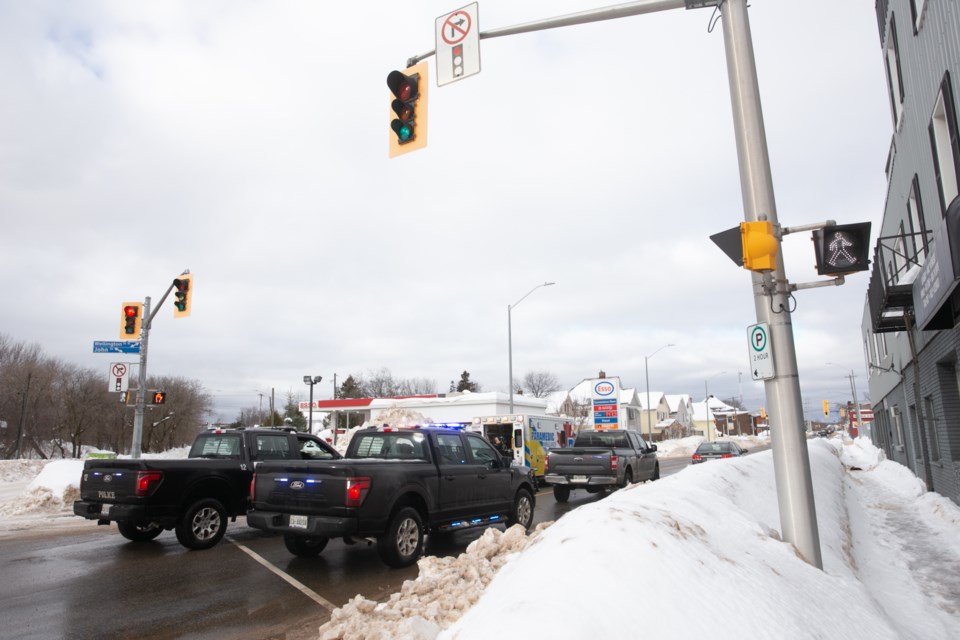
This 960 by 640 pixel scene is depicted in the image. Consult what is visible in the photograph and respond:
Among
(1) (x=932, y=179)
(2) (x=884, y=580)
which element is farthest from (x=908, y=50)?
(2) (x=884, y=580)

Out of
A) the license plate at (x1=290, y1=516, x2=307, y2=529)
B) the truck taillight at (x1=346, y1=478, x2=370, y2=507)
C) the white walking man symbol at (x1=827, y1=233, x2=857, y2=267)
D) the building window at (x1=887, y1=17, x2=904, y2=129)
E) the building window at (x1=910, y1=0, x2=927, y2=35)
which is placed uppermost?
the building window at (x1=887, y1=17, x2=904, y2=129)

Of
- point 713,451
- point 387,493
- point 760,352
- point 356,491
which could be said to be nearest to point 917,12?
point 760,352

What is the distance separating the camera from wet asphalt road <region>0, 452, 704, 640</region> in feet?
19.8

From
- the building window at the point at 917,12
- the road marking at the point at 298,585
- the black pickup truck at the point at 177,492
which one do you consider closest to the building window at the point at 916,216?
the building window at the point at 917,12

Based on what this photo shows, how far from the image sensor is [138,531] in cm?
1065

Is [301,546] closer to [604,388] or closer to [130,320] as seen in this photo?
[130,320]

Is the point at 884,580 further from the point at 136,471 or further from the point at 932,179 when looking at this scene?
the point at 136,471

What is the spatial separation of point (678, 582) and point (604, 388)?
110 feet

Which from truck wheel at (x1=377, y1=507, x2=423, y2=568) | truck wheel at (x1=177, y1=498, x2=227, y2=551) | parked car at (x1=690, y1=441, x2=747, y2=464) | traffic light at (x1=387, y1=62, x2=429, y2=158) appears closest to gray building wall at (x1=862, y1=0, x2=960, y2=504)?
traffic light at (x1=387, y1=62, x2=429, y2=158)

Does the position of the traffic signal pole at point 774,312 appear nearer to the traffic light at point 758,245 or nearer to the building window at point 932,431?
the traffic light at point 758,245

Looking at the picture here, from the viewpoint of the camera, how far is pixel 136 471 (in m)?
9.50

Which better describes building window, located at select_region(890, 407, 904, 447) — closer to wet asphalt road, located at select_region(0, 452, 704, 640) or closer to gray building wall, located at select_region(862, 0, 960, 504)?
gray building wall, located at select_region(862, 0, 960, 504)

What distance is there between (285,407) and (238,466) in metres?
99.1

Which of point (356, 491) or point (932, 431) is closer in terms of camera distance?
point (356, 491)
